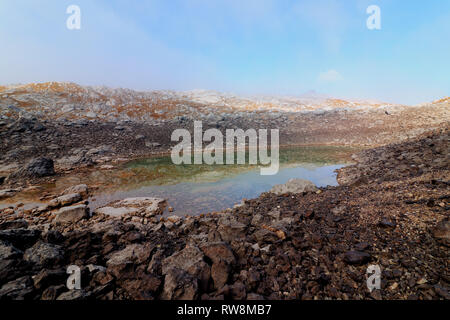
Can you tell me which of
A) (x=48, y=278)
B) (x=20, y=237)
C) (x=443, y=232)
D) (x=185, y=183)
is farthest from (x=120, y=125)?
(x=443, y=232)

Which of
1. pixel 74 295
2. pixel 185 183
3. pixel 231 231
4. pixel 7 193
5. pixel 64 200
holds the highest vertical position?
pixel 74 295

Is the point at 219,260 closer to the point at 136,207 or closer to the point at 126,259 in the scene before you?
the point at 126,259

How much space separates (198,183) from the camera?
1319cm

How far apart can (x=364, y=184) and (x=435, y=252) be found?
19.7 feet

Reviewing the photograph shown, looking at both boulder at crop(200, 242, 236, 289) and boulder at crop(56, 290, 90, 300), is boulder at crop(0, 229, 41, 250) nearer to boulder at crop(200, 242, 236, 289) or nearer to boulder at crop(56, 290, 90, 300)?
boulder at crop(56, 290, 90, 300)

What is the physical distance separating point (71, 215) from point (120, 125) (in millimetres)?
26068

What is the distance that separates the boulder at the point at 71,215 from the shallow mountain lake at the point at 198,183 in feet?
Answer: 5.77

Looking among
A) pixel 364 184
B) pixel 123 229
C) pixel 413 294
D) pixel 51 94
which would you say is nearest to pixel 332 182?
pixel 364 184

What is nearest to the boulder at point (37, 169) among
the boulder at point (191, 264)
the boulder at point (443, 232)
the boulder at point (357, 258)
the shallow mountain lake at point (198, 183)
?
the shallow mountain lake at point (198, 183)

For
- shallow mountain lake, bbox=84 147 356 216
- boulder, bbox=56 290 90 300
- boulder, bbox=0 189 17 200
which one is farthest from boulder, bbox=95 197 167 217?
boulder, bbox=0 189 17 200

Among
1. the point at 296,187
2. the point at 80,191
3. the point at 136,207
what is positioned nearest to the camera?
the point at 136,207

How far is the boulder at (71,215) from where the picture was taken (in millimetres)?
7787

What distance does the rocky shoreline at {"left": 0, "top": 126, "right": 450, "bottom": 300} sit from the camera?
3039 millimetres

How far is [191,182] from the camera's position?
44.4ft
